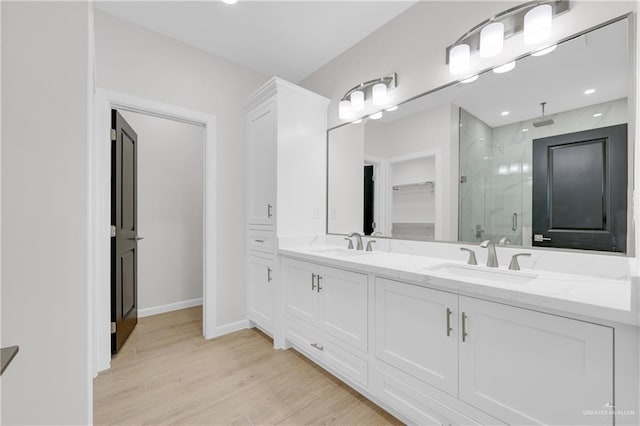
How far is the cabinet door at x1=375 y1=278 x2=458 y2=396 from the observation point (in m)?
1.20

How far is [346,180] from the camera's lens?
99.7 inches

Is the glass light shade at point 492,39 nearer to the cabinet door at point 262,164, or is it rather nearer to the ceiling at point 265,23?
the ceiling at point 265,23

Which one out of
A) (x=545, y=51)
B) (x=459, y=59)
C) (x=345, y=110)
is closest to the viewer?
(x=545, y=51)

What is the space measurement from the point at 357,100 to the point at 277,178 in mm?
958

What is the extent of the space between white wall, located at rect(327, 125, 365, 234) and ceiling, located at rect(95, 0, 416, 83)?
2.58ft

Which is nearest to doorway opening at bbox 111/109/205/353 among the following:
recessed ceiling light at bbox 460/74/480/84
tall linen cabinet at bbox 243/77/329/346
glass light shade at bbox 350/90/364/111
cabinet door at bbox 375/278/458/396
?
tall linen cabinet at bbox 243/77/329/346

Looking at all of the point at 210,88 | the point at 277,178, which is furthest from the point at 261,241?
the point at 210,88

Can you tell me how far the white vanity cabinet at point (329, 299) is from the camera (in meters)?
1.61

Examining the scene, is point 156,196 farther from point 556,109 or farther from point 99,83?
point 556,109

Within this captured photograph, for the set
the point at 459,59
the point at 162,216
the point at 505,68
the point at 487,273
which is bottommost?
the point at 487,273

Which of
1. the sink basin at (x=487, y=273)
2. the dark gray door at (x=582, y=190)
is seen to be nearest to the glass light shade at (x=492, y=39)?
the dark gray door at (x=582, y=190)

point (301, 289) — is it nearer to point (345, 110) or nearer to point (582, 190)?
point (345, 110)

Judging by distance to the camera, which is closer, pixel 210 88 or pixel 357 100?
pixel 357 100

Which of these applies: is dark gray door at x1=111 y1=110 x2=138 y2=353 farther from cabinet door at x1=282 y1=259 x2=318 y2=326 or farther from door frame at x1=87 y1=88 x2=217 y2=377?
cabinet door at x1=282 y1=259 x2=318 y2=326
